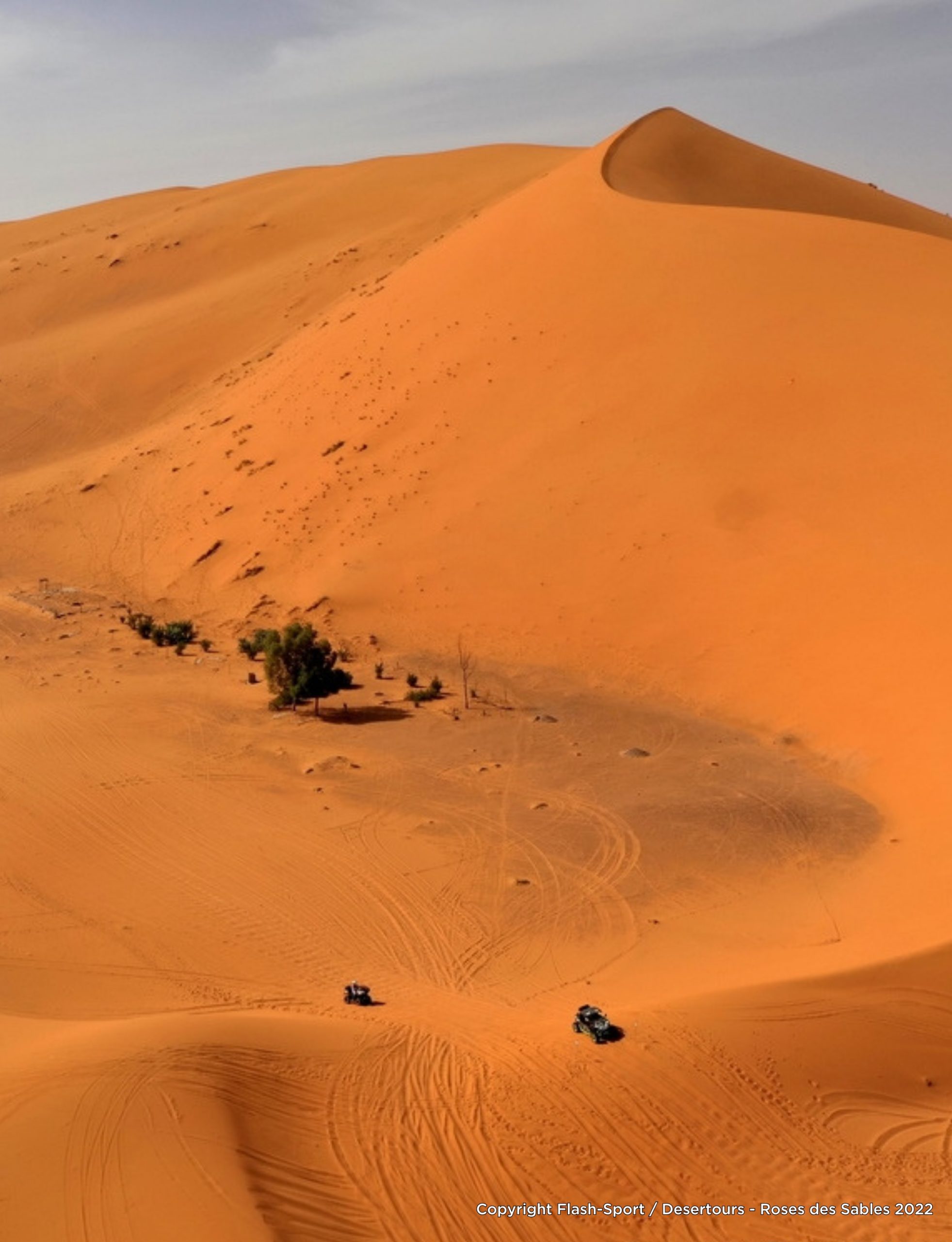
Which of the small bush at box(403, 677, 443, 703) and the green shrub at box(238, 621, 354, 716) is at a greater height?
the green shrub at box(238, 621, 354, 716)

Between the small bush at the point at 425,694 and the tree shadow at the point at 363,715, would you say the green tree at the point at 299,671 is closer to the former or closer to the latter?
the tree shadow at the point at 363,715

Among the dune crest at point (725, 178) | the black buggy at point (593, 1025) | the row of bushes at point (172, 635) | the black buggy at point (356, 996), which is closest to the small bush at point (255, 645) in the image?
the row of bushes at point (172, 635)

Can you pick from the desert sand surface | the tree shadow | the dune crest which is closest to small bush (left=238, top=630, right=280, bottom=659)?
the desert sand surface

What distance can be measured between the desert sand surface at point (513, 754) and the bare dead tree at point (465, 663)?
0.17 meters

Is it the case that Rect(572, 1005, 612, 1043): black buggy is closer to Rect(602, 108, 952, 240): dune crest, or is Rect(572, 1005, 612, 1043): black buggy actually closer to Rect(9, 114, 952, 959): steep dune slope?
Rect(9, 114, 952, 959): steep dune slope

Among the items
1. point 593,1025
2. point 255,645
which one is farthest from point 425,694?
point 593,1025

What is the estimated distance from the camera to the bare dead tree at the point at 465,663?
53.5 ft

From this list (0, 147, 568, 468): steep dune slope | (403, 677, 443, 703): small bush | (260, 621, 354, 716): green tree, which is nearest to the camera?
(260, 621, 354, 716): green tree

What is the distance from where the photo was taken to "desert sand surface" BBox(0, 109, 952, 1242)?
22.5ft

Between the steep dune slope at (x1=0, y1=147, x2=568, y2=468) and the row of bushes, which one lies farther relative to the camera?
the steep dune slope at (x1=0, y1=147, x2=568, y2=468)

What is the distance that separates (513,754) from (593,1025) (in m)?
6.60

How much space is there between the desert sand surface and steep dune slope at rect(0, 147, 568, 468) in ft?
2.37

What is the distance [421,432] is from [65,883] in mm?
13298

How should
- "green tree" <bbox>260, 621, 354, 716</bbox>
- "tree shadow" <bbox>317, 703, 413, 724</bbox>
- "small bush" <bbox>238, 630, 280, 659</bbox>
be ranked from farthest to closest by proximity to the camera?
"small bush" <bbox>238, 630, 280, 659</bbox>, "green tree" <bbox>260, 621, 354, 716</bbox>, "tree shadow" <bbox>317, 703, 413, 724</bbox>
